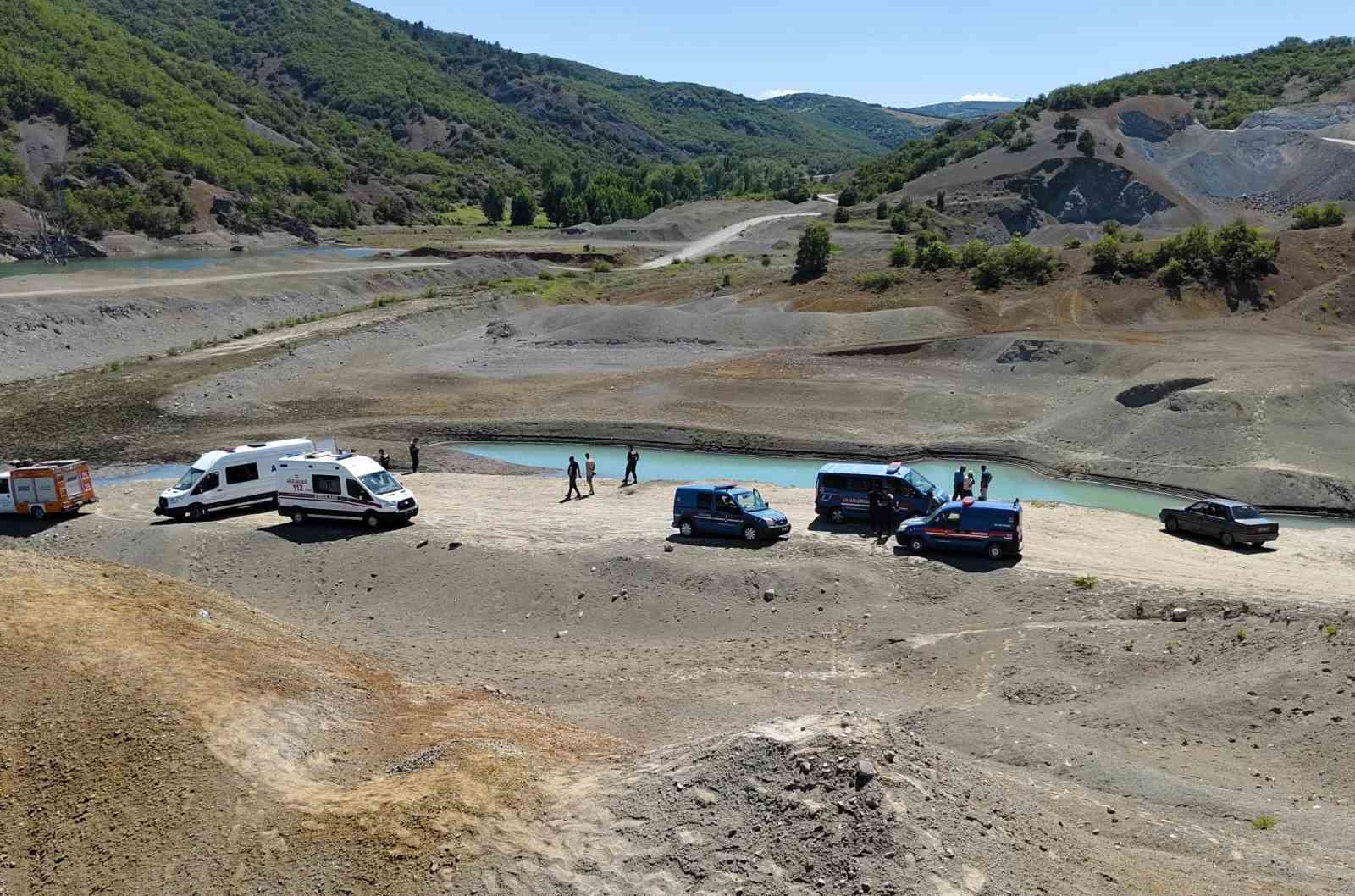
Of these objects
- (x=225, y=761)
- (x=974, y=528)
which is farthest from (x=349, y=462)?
(x=225, y=761)

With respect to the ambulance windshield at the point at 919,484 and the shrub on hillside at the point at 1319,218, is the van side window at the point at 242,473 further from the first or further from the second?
the shrub on hillside at the point at 1319,218

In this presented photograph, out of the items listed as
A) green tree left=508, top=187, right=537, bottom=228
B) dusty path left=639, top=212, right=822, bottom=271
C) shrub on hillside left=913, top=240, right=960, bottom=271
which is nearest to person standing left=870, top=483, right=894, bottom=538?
shrub on hillside left=913, top=240, right=960, bottom=271

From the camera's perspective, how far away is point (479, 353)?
224 ft

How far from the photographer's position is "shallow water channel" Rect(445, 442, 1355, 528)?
39344 millimetres

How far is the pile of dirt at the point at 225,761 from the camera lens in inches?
515

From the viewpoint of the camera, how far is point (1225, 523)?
3138 cm

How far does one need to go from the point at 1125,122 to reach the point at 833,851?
485 ft

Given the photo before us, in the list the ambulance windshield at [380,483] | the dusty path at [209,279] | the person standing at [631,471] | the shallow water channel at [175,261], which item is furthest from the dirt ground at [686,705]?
the shallow water channel at [175,261]

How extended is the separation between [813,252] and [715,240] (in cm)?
5880

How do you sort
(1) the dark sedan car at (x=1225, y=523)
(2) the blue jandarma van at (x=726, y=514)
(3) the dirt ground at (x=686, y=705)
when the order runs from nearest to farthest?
(3) the dirt ground at (x=686, y=705)
(2) the blue jandarma van at (x=726, y=514)
(1) the dark sedan car at (x=1225, y=523)

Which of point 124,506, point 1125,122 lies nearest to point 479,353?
point 124,506

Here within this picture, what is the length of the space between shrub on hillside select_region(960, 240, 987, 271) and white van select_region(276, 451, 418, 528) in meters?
57.4

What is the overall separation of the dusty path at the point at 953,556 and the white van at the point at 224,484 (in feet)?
3.42

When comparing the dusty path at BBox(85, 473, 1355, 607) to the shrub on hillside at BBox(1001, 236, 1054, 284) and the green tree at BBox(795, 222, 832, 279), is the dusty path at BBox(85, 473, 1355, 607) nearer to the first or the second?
the shrub on hillside at BBox(1001, 236, 1054, 284)
